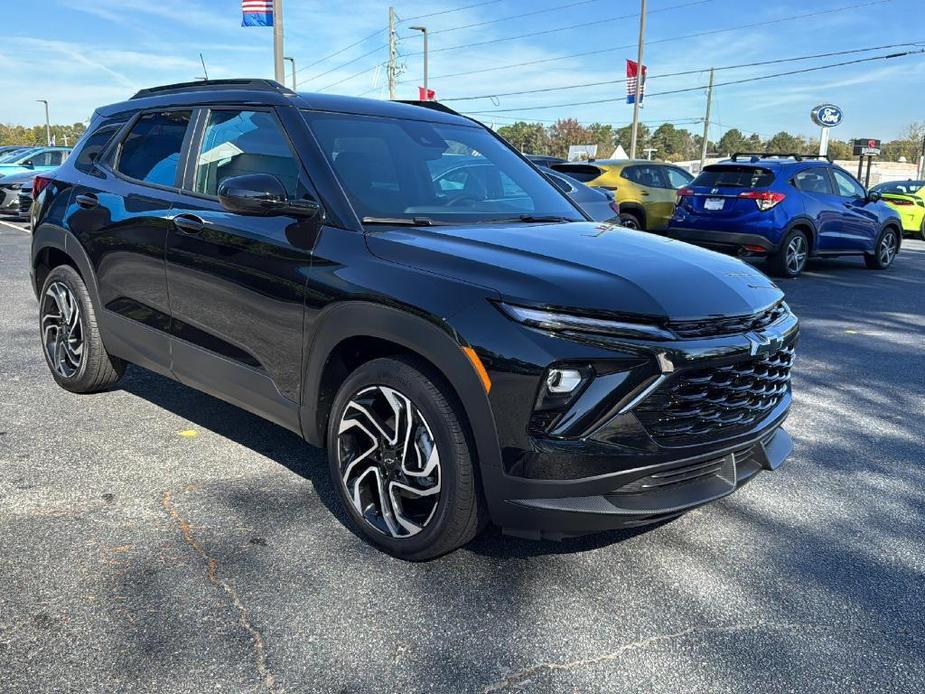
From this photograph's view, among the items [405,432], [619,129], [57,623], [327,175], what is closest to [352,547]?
[405,432]

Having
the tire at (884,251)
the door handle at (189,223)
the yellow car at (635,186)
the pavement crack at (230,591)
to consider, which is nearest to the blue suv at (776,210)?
the tire at (884,251)

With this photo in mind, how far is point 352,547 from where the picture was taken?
3117 mm

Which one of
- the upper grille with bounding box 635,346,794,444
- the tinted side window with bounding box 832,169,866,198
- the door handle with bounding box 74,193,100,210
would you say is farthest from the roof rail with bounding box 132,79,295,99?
the tinted side window with bounding box 832,169,866,198

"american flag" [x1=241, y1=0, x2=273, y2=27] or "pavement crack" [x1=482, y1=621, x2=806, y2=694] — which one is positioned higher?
"american flag" [x1=241, y1=0, x2=273, y2=27]

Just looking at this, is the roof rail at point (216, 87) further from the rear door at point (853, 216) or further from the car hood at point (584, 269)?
the rear door at point (853, 216)

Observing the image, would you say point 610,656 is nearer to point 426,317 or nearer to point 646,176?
point 426,317

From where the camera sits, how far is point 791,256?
1132cm

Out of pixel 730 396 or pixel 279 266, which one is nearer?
pixel 730 396

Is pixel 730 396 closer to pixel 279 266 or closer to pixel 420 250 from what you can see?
pixel 420 250

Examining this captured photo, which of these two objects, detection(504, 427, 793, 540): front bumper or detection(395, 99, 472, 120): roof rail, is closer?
detection(504, 427, 793, 540): front bumper

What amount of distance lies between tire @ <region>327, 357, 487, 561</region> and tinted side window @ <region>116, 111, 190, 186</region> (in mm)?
1805

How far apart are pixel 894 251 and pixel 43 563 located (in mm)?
13735

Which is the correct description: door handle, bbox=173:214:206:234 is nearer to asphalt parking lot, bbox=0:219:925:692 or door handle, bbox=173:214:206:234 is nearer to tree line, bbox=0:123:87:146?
asphalt parking lot, bbox=0:219:925:692

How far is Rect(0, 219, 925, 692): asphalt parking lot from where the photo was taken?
2.39 m
